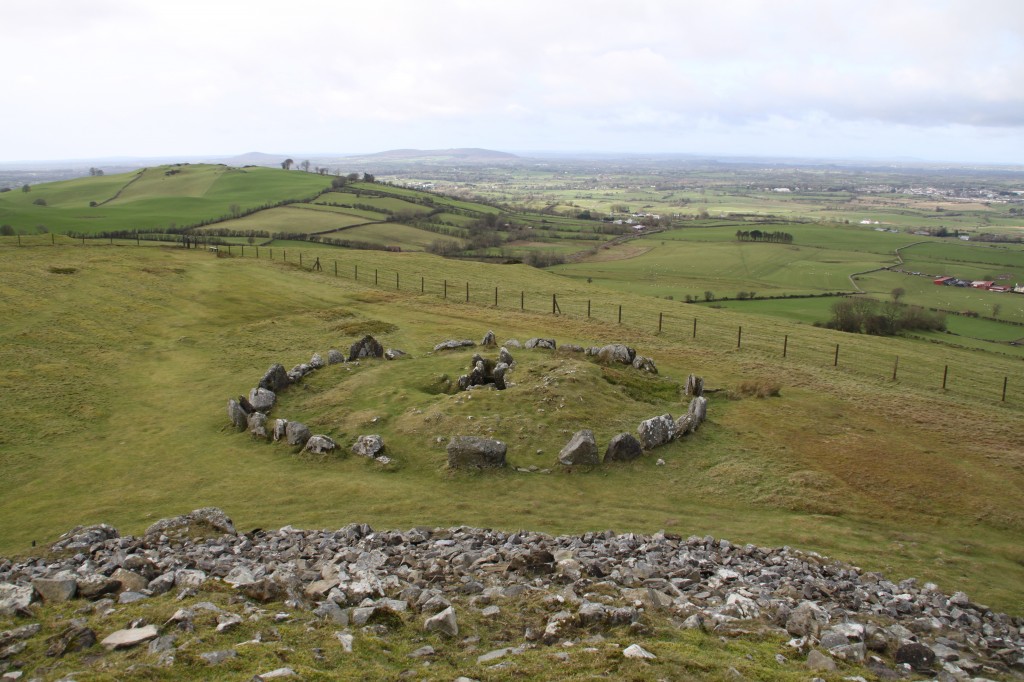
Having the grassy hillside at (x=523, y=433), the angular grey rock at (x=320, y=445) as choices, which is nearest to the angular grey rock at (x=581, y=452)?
the grassy hillside at (x=523, y=433)

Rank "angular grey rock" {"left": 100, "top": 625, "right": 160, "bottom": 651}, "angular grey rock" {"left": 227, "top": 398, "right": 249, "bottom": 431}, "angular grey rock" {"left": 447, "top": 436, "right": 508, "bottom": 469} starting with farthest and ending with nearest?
"angular grey rock" {"left": 227, "top": 398, "right": 249, "bottom": 431}
"angular grey rock" {"left": 447, "top": 436, "right": 508, "bottom": 469}
"angular grey rock" {"left": 100, "top": 625, "right": 160, "bottom": 651}

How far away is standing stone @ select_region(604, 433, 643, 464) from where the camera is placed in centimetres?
2539

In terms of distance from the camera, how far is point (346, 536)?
1827 centimetres

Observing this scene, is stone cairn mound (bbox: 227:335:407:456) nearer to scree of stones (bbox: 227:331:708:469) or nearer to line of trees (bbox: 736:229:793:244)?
scree of stones (bbox: 227:331:708:469)

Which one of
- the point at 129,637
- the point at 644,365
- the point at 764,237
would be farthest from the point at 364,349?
the point at 764,237

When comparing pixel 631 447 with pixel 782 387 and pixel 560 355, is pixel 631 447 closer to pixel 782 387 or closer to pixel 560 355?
pixel 560 355

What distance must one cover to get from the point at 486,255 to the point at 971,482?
8010cm

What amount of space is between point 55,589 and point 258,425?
15.3 meters

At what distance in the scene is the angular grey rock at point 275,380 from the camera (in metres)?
32.2

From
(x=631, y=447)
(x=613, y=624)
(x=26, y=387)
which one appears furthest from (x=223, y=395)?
(x=613, y=624)

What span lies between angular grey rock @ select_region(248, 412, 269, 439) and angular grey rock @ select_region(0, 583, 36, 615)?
Result: 1471 cm

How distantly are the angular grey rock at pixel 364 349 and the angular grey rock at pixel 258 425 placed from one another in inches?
324

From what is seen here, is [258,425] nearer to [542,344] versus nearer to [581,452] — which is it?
[581,452]

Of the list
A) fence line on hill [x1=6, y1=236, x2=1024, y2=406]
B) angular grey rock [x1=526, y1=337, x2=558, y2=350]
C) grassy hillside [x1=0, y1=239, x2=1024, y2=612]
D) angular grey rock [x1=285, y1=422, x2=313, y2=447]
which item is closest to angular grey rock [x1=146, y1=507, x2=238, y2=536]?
grassy hillside [x1=0, y1=239, x2=1024, y2=612]
